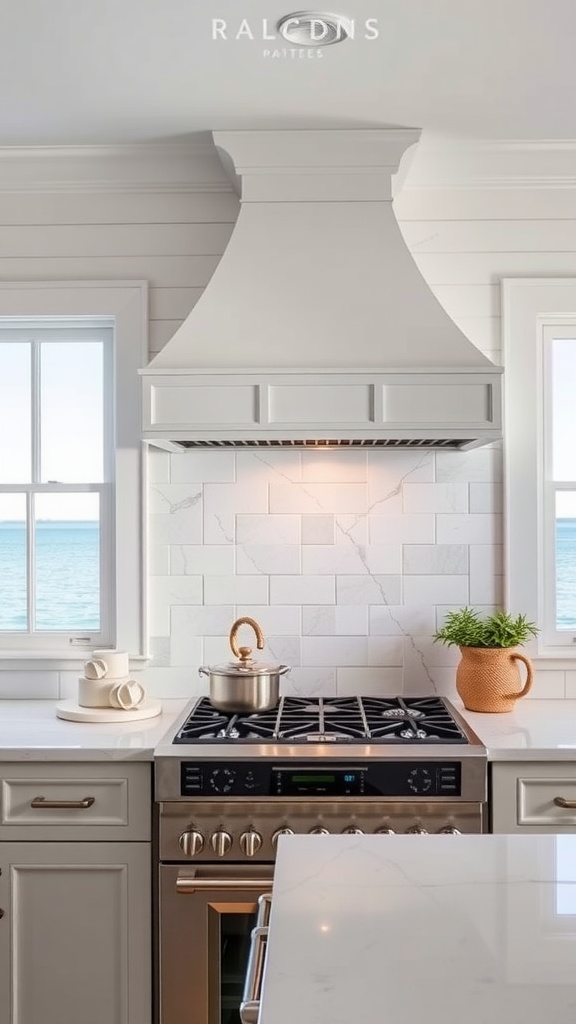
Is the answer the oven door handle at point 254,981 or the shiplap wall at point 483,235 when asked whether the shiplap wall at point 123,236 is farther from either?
the oven door handle at point 254,981

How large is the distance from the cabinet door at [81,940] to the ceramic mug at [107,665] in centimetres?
54

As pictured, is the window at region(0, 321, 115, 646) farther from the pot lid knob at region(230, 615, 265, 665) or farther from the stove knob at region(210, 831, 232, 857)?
the stove knob at region(210, 831, 232, 857)

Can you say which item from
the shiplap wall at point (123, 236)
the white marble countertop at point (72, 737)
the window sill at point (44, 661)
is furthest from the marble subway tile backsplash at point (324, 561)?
the shiplap wall at point (123, 236)

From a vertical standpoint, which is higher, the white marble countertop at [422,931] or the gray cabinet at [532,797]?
the white marble countertop at [422,931]

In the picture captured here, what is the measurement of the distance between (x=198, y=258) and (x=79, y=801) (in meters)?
1.72

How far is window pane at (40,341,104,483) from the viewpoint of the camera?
10.4 ft

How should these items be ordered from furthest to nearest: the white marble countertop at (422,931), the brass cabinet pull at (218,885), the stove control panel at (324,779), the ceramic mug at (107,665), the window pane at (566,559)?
the window pane at (566,559), the ceramic mug at (107,665), the stove control panel at (324,779), the brass cabinet pull at (218,885), the white marble countertop at (422,931)

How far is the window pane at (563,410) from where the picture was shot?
123 inches

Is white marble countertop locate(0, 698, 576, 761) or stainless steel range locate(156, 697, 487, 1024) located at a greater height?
white marble countertop locate(0, 698, 576, 761)

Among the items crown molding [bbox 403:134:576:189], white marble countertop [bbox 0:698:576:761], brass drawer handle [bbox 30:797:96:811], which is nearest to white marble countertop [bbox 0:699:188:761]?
white marble countertop [bbox 0:698:576:761]

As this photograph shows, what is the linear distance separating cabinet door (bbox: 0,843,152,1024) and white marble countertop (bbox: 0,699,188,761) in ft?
0.81

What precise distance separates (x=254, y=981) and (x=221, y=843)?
114cm

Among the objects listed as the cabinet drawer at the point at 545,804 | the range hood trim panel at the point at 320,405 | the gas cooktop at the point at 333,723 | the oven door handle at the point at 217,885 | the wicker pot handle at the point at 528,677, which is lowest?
the oven door handle at the point at 217,885

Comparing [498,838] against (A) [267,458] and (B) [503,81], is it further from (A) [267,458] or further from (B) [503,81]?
(B) [503,81]
